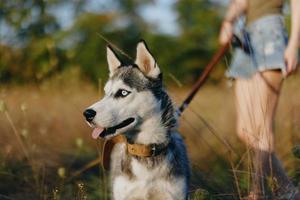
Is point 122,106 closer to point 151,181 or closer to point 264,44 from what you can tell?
point 151,181

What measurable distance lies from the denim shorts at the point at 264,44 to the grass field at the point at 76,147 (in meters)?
0.55

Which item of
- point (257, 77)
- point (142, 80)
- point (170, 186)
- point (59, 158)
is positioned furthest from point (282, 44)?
point (59, 158)

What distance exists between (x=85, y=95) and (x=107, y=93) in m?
4.99

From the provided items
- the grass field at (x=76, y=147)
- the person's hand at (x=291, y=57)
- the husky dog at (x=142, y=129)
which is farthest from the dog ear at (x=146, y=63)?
the person's hand at (x=291, y=57)

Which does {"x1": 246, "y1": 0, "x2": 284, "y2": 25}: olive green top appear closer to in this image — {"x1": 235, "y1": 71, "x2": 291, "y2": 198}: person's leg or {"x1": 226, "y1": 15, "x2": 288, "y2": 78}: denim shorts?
{"x1": 226, "y1": 15, "x2": 288, "y2": 78}: denim shorts

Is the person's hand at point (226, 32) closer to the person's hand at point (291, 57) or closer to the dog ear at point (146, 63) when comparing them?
the person's hand at point (291, 57)

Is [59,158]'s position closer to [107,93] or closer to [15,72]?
[107,93]

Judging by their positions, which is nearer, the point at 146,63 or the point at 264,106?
the point at 146,63

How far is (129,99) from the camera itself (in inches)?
127

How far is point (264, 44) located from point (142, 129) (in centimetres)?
116

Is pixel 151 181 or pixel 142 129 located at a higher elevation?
pixel 142 129

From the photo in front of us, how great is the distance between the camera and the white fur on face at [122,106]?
10.0ft

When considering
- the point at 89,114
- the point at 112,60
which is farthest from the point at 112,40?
the point at 89,114

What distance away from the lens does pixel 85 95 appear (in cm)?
826
